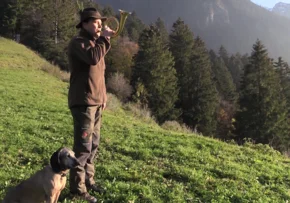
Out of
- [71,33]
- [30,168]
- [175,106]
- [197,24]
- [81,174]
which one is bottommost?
[175,106]

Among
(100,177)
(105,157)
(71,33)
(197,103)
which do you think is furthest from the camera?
(71,33)

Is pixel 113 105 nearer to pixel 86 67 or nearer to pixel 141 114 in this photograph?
pixel 141 114

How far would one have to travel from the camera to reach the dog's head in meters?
4.48

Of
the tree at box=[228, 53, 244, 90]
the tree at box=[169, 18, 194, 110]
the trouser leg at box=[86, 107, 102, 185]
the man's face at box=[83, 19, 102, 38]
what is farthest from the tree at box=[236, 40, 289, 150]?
the tree at box=[228, 53, 244, 90]

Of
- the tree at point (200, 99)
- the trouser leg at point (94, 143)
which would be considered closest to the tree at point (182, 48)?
the tree at point (200, 99)

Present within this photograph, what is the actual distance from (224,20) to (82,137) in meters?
190

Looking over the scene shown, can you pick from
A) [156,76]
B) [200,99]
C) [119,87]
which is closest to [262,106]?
[200,99]

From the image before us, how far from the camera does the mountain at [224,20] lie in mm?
171625

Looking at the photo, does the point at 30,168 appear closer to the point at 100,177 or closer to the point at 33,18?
the point at 100,177

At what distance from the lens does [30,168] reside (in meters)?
6.67

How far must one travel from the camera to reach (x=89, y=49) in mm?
4516

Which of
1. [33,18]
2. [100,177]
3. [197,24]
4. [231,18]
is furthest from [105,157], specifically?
[231,18]

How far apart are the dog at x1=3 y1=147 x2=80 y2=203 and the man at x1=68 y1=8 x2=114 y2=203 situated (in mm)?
392

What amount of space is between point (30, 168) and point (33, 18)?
1984 inches
